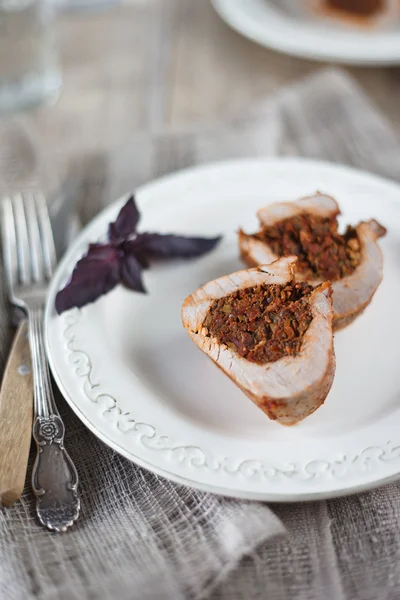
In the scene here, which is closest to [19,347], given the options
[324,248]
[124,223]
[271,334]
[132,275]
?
[132,275]

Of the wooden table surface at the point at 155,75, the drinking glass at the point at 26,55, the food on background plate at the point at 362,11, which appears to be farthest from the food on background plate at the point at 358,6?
the drinking glass at the point at 26,55

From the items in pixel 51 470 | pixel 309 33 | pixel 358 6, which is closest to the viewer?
pixel 51 470

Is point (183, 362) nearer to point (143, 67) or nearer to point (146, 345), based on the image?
point (146, 345)

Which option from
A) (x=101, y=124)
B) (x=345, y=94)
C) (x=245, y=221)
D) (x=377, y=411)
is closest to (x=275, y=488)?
(x=377, y=411)

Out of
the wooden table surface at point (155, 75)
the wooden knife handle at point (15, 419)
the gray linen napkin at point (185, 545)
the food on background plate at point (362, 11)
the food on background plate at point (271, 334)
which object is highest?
the food on background plate at point (362, 11)

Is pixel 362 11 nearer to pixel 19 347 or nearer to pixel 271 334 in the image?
pixel 271 334

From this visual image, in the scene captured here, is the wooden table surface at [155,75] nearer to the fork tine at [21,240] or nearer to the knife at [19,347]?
the knife at [19,347]

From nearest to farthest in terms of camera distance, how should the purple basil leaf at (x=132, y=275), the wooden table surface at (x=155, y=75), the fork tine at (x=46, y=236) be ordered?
the purple basil leaf at (x=132, y=275) → the fork tine at (x=46, y=236) → the wooden table surface at (x=155, y=75)
